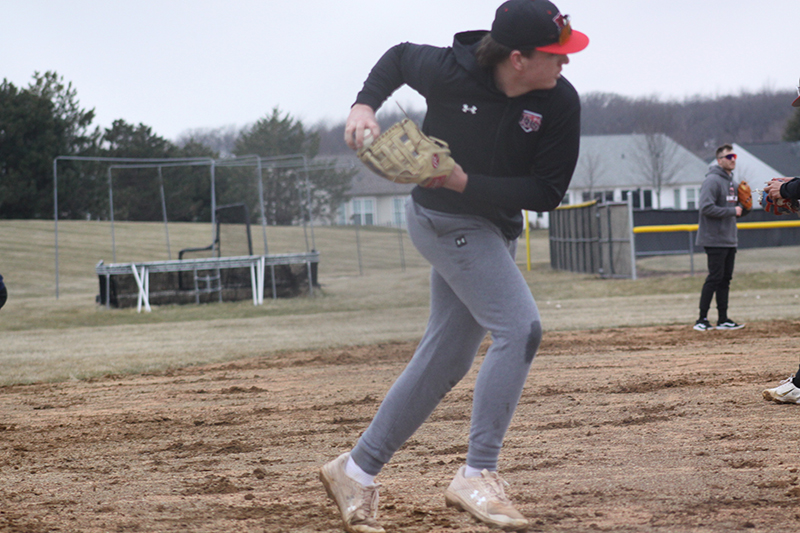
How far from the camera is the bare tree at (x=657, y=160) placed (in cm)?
5231

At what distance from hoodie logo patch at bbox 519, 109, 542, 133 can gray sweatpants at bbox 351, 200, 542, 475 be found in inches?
14.3

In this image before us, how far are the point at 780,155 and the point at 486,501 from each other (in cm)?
5737

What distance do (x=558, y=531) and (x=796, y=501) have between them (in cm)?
103

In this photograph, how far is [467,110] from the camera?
272 centimetres

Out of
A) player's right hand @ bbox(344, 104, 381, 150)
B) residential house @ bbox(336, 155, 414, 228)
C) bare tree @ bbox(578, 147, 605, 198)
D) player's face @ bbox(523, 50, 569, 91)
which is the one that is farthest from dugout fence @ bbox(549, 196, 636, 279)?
residential house @ bbox(336, 155, 414, 228)

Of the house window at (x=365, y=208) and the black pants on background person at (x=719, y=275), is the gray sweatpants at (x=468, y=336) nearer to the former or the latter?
the black pants on background person at (x=719, y=275)

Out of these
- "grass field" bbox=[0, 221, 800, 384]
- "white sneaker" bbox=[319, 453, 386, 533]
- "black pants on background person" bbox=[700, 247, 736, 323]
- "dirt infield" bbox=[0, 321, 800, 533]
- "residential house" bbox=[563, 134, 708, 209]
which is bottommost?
"grass field" bbox=[0, 221, 800, 384]

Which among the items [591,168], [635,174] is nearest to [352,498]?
[591,168]

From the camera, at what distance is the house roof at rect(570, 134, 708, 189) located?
2138 inches

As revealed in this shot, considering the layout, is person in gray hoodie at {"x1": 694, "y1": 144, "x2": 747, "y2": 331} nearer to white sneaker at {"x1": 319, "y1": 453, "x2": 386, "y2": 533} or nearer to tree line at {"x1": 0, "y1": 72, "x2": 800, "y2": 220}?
white sneaker at {"x1": 319, "y1": 453, "x2": 386, "y2": 533}

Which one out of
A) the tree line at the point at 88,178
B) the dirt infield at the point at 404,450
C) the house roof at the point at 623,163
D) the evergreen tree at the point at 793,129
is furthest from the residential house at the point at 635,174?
the dirt infield at the point at 404,450

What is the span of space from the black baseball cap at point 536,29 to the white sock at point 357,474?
1609mm

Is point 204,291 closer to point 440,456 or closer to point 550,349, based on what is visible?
point 550,349

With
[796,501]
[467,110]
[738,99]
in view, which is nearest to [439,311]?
[467,110]
